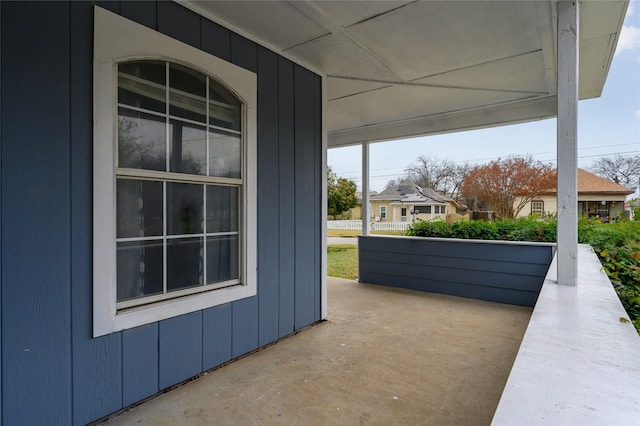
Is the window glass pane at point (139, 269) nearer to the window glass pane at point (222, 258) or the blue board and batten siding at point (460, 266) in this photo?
the window glass pane at point (222, 258)

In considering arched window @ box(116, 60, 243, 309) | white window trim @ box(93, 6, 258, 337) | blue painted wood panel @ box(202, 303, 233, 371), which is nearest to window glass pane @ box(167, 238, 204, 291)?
arched window @ box(116, 60, 243, 309)

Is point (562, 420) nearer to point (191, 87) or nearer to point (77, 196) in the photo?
point (77, 196)

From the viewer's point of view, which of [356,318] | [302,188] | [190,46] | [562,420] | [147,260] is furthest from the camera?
[356,318]

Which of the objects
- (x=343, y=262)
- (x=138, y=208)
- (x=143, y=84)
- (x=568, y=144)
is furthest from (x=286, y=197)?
(x=343, y=262)

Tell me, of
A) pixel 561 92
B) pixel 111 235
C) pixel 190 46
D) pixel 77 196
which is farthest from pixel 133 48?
pixel 561 92

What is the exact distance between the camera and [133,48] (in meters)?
2.01

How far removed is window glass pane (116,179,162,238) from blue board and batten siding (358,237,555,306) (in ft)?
13.0

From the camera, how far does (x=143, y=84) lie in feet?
7.05

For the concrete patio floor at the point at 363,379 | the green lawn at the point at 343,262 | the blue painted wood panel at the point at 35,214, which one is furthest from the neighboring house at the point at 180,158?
the green lawn at the point at 343,262

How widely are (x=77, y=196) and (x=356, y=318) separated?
2.98 meters

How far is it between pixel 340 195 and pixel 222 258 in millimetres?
12828

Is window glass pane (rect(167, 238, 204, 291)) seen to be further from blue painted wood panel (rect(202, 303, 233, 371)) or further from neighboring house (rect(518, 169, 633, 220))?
neighboring house (rect(518, 169, 633, 220))

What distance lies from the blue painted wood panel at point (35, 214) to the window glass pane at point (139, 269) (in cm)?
30

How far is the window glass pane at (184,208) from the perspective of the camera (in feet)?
7.55
